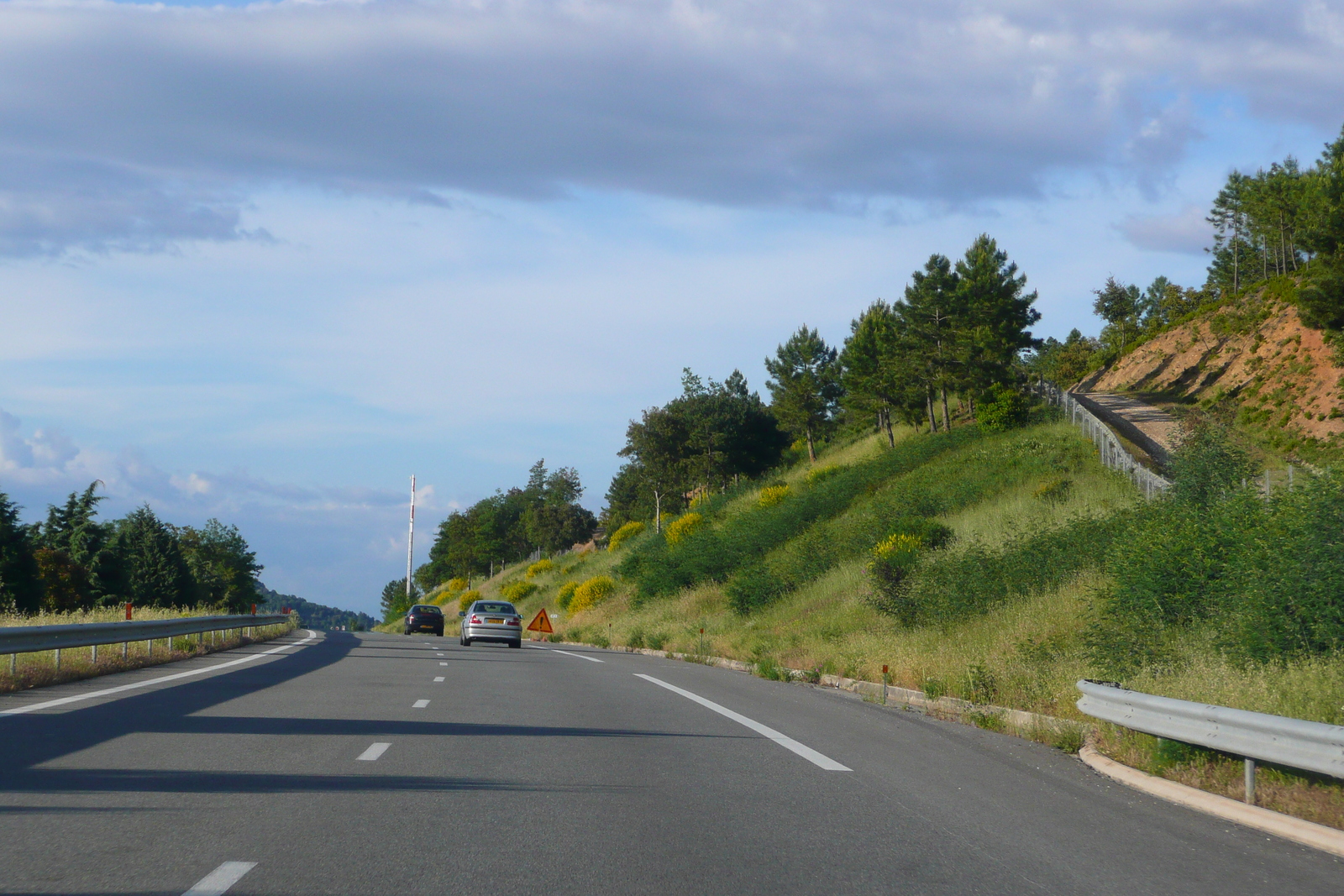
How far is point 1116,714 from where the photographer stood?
10211 mm

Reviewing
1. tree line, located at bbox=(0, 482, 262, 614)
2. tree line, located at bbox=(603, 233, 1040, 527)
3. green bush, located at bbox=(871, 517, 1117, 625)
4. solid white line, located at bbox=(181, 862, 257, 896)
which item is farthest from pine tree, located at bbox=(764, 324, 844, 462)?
solid white line, located at bbox=(181, 862, 257, 896)

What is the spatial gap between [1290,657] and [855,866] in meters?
7.39

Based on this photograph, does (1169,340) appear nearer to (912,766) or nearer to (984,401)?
(984,401)

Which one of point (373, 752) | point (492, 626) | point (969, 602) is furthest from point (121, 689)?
point (492, 626)

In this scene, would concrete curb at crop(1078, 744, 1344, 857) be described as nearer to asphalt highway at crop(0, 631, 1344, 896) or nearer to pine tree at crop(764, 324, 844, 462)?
asphalt highway at crop(0, 631, 1344, 896)

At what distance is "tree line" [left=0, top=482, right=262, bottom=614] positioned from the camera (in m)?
60.8

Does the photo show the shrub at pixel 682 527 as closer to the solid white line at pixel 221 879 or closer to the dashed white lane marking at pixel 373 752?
the dashed white lane marking at pixel 373 752

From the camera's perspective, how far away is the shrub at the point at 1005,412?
64.1 meters

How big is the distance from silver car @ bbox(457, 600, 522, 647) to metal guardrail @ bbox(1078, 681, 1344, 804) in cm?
2798

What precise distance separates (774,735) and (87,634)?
10964 mm

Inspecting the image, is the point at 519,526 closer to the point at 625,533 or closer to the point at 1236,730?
the point at 625,533

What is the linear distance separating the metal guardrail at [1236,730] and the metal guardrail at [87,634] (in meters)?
12.7

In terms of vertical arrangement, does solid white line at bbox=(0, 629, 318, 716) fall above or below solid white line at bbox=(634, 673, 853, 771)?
above

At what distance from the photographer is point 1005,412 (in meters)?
64.2
